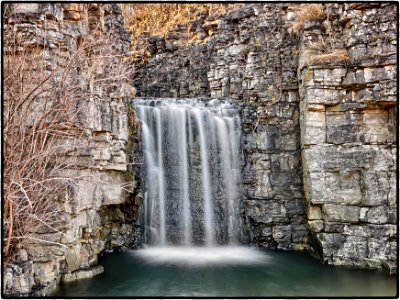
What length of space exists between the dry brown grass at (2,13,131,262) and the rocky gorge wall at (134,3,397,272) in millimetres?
5405

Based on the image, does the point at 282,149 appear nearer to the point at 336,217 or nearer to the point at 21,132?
the point at 336,217

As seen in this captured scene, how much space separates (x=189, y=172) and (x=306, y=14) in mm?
5337

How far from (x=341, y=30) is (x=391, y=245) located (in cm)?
537

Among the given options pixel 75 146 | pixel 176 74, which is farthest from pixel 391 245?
pixel 176 74

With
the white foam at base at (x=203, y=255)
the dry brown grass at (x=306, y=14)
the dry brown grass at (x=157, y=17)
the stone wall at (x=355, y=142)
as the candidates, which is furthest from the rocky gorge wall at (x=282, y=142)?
the dry brown grass at (x=157, y=17)

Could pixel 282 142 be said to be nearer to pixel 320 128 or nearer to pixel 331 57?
pixel 320 128

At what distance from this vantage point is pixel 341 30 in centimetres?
1105

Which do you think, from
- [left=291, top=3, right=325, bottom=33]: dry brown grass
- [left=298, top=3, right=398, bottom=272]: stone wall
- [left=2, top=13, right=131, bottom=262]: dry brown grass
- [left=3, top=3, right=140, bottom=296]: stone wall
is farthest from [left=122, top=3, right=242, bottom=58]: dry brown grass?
[left=2, top=13, right=131, bottom=262]: dry brown grass

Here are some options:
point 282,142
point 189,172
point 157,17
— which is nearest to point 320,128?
point 282,142

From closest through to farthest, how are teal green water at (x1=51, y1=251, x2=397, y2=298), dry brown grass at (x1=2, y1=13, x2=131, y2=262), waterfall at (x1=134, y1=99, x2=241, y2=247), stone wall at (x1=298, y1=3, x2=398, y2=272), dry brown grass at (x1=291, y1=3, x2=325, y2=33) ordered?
1. dry brown grass at (x1=2, y1=13, x2=131, y2=262)
2. teal green water at (x1=51, y1=251, x2=397, y2=298)
3. stone wall at (x1=298, y1=3, x2=398, y2=272)
4. dry brown grass at (x1=291, y1=3, x2=325, y2=33)
5. waterfall at (x1=134, y1=99, x2=241, y2=247)

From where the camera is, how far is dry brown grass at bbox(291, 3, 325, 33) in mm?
11516

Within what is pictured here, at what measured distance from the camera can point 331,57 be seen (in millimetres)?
10625

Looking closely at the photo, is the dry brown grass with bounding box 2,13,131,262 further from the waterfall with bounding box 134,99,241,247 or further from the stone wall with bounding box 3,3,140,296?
the waterfall with bounding box 134,99,241,247

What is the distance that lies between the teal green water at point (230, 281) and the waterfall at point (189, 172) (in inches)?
66.8
